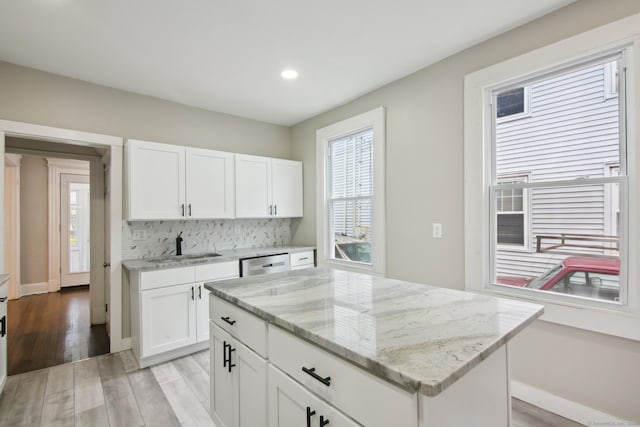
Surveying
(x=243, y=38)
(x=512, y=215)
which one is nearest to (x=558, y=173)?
(x=512, y=215)

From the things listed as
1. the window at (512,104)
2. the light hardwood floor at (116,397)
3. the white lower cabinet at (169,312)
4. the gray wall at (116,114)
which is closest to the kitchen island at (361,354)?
the light hardwood floor at (116,397)

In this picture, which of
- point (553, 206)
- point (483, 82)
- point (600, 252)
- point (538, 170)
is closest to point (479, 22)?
point (483, 82)

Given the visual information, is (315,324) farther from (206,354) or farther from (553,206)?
(206,354)

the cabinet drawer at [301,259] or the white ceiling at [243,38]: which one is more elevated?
the white ceiling at [243,38]

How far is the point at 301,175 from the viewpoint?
4277mm

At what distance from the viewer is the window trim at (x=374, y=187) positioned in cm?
314

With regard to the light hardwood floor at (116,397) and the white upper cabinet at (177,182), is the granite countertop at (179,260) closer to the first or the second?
the white upper cabinet at (177,182)

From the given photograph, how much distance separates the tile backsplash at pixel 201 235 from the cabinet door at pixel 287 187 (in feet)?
1.06

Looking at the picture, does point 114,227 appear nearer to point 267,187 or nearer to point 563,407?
point 267,187

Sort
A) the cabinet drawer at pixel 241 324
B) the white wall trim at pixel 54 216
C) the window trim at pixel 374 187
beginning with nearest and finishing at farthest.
Answer: the cabinet drawer at pixel 241 324
the window trim at pixel 374 187
the white wall trim at pixel 54 216

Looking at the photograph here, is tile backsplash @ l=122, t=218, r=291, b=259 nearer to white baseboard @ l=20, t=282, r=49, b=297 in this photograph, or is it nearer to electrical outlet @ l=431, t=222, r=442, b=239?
electrical outlet @ l=431, t=222, r=442, b=239

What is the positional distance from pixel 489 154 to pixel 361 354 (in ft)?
6.86

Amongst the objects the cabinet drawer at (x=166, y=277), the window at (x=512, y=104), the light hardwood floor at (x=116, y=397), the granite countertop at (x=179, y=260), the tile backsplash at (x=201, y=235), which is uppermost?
the window at (x=512, y=104)

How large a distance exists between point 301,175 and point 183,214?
1.66 metres
